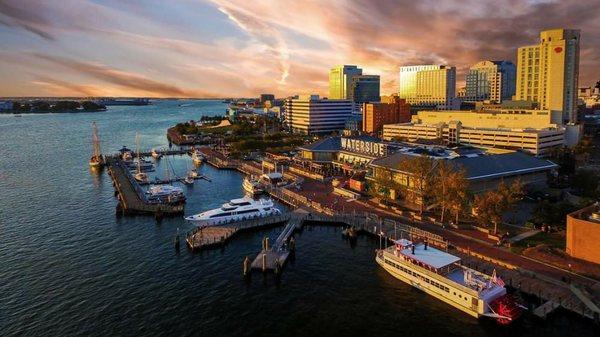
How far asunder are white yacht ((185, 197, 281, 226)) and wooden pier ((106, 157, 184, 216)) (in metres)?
7.19

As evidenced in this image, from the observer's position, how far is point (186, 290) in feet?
155

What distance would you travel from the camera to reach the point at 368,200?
3059 inches

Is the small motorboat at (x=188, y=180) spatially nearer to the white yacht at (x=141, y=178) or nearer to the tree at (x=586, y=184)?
the white yacht at (x=141, y=178)

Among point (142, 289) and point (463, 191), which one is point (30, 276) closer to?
point (142, 289)

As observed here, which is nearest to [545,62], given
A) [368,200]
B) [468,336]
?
[368,200]

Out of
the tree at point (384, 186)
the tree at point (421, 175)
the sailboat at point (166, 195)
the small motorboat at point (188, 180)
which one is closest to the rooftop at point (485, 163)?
the tree at point (384, 186)

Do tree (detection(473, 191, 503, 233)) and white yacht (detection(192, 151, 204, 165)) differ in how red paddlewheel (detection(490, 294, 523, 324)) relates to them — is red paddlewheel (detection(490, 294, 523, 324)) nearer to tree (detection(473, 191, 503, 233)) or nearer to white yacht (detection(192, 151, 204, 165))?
tree (detection(473, 191, 503, 233))

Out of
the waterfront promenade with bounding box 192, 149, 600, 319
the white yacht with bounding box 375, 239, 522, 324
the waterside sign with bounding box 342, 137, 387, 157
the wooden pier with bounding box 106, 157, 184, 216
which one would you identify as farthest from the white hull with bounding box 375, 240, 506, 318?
the waterside sign with bounding box 342, 137, 387, 157

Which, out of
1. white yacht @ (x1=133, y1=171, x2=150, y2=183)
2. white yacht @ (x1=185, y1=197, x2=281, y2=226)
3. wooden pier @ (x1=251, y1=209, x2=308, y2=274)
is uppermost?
white yacht @ (x1=133, y1=171, x2=150, y2=183)

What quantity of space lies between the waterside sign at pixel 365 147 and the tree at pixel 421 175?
29.1 m

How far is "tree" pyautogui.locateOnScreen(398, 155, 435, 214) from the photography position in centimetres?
6944

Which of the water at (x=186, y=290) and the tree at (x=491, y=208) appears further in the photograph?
the tree at (x=491, y=208)

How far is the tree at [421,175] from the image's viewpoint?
228ft


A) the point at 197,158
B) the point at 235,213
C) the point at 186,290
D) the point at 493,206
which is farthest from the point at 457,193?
the point at 197,158
